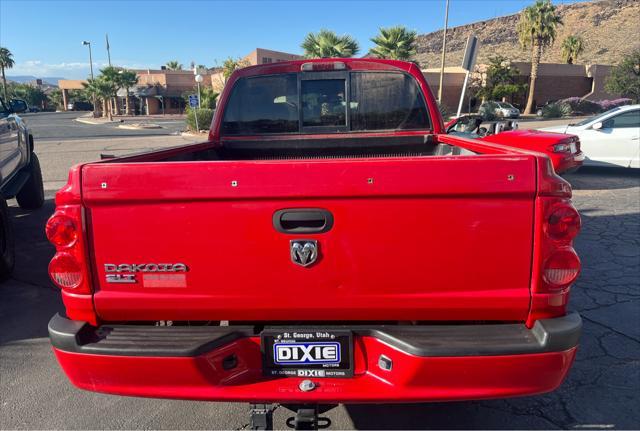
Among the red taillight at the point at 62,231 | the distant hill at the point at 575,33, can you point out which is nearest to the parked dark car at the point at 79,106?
A: the distant hill at the point at 575,33

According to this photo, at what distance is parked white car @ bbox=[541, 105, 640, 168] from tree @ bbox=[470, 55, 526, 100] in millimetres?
33845

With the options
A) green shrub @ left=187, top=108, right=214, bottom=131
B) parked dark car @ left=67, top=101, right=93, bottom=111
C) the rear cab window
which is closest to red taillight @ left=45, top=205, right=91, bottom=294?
the rear cab window

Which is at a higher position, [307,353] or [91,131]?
[91,131]

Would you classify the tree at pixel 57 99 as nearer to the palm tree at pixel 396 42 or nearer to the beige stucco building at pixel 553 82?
the beige stucco building at pixel 553 82

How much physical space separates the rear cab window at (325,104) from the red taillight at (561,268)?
2263 mm

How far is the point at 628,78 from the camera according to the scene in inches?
1515

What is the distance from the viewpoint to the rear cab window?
404cm

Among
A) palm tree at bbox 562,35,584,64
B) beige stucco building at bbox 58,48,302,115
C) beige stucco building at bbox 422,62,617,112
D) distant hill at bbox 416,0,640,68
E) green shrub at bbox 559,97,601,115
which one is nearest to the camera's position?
green shrub at bbox 559,97,601,115

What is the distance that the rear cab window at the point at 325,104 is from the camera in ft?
13.3

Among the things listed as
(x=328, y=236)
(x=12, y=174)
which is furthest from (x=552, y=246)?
(x=12, y=174)

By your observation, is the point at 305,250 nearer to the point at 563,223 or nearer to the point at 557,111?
the point at 563,223

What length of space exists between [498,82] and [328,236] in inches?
1783

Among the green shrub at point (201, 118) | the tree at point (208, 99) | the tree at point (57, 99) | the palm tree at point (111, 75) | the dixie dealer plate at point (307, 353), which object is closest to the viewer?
the dixie dealer plate at point (307, 353)

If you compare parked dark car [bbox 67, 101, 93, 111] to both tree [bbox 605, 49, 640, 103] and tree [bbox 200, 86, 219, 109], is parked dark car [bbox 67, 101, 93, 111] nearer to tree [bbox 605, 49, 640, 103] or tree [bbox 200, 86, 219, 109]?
tree [bbox 200, 86, 219, 109]
